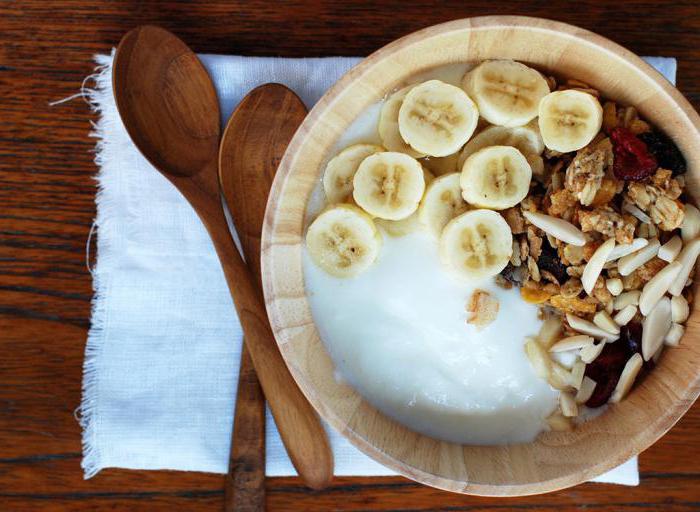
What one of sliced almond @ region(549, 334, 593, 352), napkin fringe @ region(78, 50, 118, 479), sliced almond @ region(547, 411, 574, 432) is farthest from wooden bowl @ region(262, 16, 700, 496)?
napkin fringe @ region(78, 50, 118, 479)

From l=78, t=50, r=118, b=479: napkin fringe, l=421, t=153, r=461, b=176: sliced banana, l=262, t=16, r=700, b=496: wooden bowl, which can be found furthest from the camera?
l=78, t=50, r=118, b=479: napkin fringe

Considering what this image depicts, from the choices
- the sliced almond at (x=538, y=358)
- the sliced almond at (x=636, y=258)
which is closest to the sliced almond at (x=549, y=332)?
the sliced almond at (x=538, y=358)

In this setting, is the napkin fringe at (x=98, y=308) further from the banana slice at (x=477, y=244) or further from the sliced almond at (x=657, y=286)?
the sliced almond at (x=657, y=286)

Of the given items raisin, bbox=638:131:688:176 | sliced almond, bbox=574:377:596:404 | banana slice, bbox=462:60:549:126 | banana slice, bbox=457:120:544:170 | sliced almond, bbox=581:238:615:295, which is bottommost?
sliced almond, bbox=574:377:596:404

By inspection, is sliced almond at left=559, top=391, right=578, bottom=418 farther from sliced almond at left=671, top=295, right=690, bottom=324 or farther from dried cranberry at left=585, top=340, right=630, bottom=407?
sliced almond at left=671, top=295, right=690, bottom=324

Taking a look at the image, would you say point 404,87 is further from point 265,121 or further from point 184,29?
point 184,29

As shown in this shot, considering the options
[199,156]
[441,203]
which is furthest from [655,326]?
[199,156]

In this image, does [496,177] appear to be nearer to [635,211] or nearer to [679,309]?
[635,211]

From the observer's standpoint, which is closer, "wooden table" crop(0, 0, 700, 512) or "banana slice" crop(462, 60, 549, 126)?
"banana slice" crop(462, 60, 549, 126)

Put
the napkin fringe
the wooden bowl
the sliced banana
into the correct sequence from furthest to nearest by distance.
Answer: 1. the napkin fringe
2. the sliced banana
3. the wooden bowl
